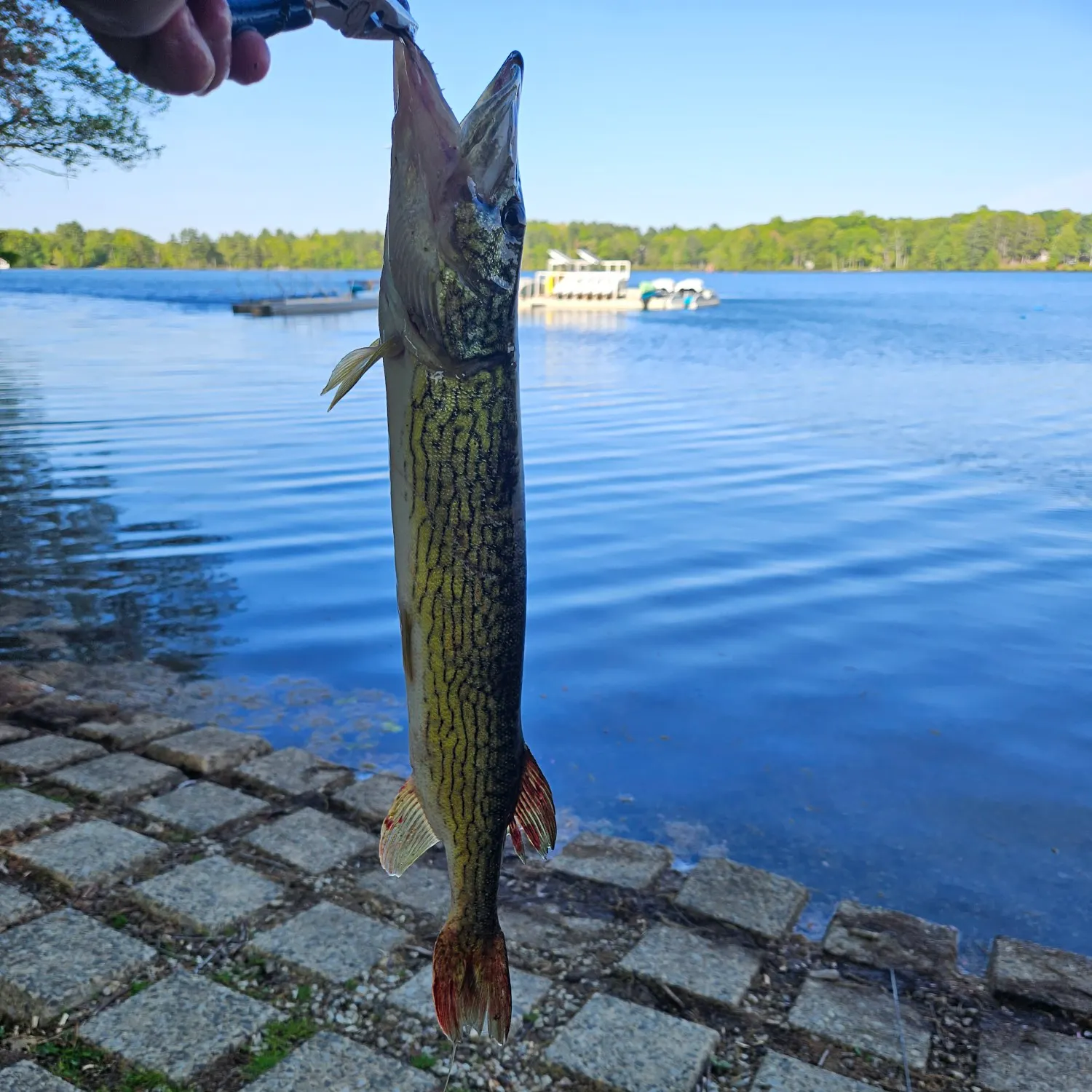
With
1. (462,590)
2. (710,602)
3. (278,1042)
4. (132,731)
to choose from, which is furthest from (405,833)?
(710,602)

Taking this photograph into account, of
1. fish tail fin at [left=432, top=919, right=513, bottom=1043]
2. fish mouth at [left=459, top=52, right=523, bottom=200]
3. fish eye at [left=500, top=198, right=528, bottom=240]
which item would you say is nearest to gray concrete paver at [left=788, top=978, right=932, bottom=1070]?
fish tail fin at [left=432, top=919, right=513, bottom=1043]

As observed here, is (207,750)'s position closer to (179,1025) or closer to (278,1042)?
(179,1025)

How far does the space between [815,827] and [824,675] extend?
2204 millimetres

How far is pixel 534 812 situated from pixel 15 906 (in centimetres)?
273

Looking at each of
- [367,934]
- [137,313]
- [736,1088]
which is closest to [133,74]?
[367,934]

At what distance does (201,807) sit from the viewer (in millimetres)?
4793

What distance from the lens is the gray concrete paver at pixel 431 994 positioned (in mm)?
3465

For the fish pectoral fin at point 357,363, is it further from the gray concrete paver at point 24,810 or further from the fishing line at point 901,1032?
the gray concrete paver at point 24,810

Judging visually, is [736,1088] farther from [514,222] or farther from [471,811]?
[514,222]

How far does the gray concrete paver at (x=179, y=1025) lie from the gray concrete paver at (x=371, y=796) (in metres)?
1.37

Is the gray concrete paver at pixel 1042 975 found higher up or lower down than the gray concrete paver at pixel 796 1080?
lower down

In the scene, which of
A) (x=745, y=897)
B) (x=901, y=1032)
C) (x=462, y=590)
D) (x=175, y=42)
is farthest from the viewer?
(x=745, y=897)

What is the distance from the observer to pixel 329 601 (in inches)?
346

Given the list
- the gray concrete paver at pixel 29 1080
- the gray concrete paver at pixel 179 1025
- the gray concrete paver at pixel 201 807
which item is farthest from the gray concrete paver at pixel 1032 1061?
the gray concrete paver at pixel 201 807
